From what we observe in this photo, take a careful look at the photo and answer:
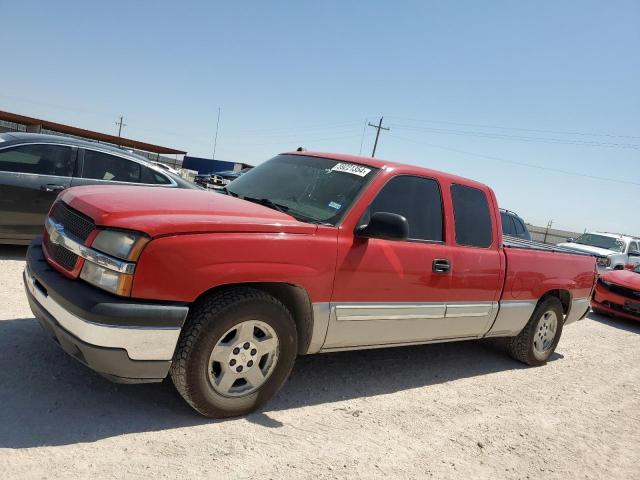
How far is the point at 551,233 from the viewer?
4075cm

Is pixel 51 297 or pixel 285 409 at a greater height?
pixel 51 297

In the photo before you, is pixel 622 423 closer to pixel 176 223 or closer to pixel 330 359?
pixel 330 359

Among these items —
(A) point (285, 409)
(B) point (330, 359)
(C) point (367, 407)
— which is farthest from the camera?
(B) point (330, 359)

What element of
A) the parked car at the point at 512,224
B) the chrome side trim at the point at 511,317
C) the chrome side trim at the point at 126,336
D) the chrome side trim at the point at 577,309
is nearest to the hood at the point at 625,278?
the parked car at the point at 512,224

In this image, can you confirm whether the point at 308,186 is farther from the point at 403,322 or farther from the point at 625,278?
the point at 625,278

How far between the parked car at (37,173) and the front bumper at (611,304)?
8.96 metres

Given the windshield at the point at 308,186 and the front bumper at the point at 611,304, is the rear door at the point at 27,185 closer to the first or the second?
the windshield at the point at 308,186

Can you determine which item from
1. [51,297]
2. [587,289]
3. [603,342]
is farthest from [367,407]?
[603,342]

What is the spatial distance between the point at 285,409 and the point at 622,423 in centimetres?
309

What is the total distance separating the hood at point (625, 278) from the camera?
9.60 metres

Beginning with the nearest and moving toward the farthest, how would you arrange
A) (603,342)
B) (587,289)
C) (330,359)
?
(330,359), (587,289), (603,342)

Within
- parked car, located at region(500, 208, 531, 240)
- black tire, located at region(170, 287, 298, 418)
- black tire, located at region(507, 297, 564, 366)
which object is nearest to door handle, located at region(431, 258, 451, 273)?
black tire, located at region(170, 287, 298, 418)

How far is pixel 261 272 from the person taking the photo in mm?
3127

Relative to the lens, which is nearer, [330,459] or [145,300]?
[145,300]
